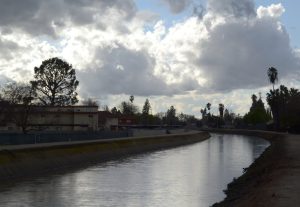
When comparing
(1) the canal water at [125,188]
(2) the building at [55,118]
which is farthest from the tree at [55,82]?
(1) the canal water at [125,188]

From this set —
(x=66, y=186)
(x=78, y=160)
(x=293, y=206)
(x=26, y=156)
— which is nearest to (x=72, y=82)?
(x=78, y=160)

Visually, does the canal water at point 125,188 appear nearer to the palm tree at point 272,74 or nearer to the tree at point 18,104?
the tree at point 18,104

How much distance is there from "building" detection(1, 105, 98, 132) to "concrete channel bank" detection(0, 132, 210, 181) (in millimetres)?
21107

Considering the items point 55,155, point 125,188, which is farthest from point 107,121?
point 125,188

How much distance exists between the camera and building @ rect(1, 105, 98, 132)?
94731 millimetres

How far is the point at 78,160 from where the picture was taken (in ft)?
191

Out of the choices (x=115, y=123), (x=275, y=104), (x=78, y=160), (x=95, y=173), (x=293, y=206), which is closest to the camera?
(x=293, y=206)

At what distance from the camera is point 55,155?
53219 millimetres

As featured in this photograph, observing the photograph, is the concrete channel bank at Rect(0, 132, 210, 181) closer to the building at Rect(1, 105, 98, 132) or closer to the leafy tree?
the building at Rect(1, 105, 98, 132)

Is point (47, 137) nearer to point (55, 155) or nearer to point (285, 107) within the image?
point (55, 155)

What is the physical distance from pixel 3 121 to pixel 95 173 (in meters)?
45.9

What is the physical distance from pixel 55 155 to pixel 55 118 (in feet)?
196

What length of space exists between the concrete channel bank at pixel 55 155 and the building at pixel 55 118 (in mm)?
21107

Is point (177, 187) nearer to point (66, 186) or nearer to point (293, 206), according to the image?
point (66, 186)
